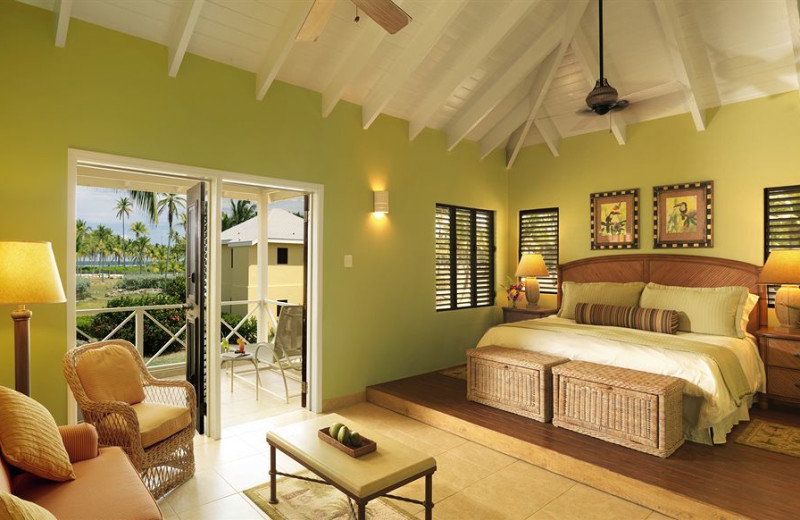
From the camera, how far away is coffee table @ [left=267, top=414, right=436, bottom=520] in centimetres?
210

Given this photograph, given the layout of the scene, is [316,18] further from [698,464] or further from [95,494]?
[698,464]

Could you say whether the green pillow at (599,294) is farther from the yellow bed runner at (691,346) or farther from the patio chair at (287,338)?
the patio chair at (287,338)

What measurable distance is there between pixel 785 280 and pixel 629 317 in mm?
1204

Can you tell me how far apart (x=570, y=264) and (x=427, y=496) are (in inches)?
157

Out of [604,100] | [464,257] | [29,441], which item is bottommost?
[29,441]

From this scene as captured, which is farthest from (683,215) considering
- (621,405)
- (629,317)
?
(621,405)

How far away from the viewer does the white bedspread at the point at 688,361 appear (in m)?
3.11

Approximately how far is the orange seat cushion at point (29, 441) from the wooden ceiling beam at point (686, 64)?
15.6 feet

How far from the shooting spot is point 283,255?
9641 millimetres

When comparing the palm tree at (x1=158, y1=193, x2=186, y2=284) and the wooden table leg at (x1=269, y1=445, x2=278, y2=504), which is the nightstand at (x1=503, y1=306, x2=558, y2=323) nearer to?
the wooden table leg at (x1=269, y1=445, x2=278, y2=504)

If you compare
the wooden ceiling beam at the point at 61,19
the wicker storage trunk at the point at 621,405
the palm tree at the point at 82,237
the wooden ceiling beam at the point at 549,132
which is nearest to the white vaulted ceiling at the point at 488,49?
the wooden ceiling beam at the point at 61,19

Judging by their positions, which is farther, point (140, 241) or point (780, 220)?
point (140, 241)

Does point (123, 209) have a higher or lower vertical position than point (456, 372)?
higher

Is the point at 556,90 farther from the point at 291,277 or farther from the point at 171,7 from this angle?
the point at 291,277
